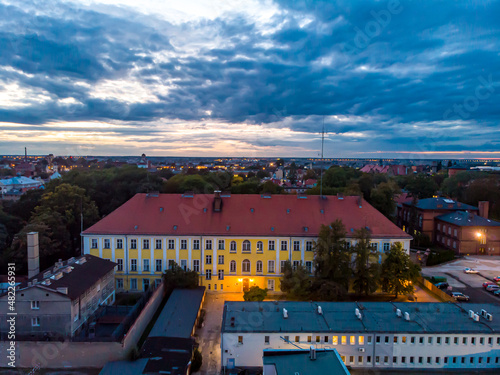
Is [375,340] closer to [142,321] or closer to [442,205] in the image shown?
[142,321]

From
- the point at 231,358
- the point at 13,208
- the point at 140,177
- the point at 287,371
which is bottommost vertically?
the point at 231,358

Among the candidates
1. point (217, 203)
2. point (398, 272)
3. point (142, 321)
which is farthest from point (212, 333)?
point (398, 272)

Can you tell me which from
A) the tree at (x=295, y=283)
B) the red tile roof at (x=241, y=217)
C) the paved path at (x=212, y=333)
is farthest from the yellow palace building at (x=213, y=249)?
the tree at (x=295, y=283)

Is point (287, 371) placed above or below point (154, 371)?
above

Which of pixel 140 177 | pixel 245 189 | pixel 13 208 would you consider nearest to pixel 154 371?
pixel 13 208

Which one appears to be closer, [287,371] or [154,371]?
[287,371]

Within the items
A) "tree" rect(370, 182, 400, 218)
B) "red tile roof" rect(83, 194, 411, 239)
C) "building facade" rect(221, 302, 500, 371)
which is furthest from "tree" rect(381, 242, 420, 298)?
"tree" rect(370, 182, 400, 218)

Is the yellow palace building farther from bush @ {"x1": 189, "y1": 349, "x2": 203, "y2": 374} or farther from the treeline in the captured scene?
bush @ {"x1": 189, "y1": 349, "x2": 203, "y2": 374}

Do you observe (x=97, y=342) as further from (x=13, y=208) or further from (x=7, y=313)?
(x=13, y=208)
